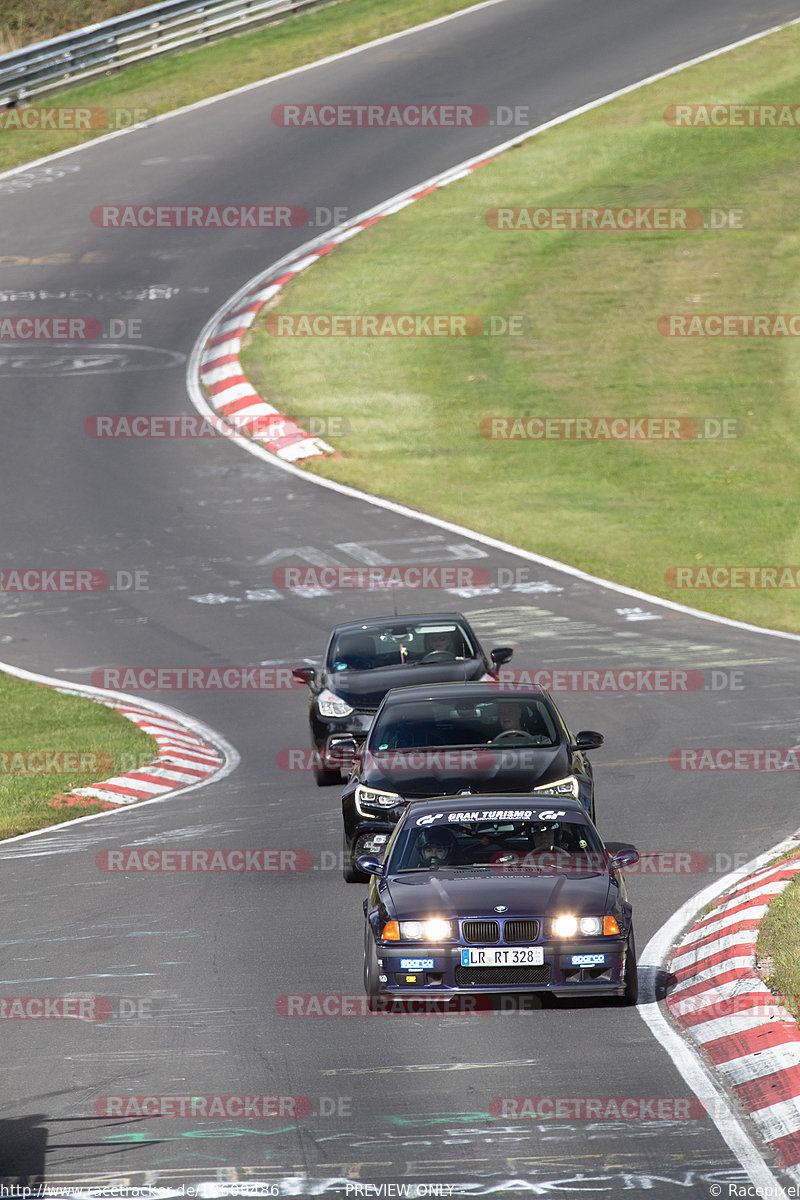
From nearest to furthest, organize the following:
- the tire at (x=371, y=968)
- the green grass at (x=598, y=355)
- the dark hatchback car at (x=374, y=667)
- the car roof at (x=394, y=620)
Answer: the tire at (x=371, y=968) < the dark hatchback car at (x=374, y=667) < the car roof at (x=394, y=620) < the green grass at (x=598, y=355)

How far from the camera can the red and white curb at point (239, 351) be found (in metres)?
33.8

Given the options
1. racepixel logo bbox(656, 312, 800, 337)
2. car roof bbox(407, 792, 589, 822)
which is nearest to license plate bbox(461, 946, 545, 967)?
car roof bbox(407, 792, 589, 822)

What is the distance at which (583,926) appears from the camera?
1058 centimetres

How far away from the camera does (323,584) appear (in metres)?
27.6

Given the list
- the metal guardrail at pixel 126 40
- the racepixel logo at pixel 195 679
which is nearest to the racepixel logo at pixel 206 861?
the racepixel logo at pixel 195 679

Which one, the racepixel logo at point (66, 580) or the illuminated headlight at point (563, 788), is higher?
the racepixel logo at point (66, 580)

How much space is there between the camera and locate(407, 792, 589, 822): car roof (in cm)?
1188

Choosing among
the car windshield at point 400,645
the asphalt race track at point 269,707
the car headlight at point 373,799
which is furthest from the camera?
the car windshield at point 400,645

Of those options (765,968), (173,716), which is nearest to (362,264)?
(173,716)

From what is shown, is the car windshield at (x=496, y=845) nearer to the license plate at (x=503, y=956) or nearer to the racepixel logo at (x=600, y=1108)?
the license plate at (x=503, y=956)

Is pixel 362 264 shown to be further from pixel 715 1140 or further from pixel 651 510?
pixel 715 1140

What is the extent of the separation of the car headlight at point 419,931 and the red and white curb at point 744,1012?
1.51 m

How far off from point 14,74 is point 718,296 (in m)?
21.2
